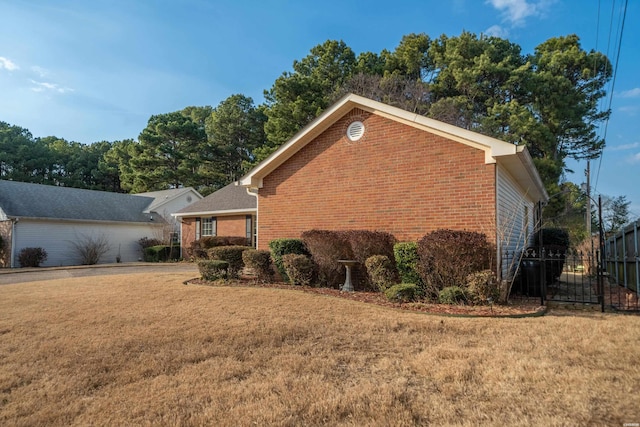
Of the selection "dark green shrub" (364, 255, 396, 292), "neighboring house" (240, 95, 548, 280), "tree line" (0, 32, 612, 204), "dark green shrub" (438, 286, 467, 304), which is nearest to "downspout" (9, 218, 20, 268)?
"neighboring house" (240, 95, 548, 280)

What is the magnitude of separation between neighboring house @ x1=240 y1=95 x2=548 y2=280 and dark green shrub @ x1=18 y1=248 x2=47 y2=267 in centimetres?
1568

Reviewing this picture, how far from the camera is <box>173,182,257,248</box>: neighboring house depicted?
19984 millimetres

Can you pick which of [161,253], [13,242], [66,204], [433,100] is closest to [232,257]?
[161,253]

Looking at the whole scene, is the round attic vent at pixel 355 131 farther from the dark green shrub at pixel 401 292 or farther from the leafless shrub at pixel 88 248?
the leafless shrub at pixel 88 248

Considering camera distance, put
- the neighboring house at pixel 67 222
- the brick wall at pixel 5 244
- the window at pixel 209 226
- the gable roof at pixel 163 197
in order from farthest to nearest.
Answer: the gable roof at pixel 163 197
the window at pixel 209 226
the neighboring house at pixel 67 222
the brick wall at pixel 5 244

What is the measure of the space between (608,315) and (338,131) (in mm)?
7735

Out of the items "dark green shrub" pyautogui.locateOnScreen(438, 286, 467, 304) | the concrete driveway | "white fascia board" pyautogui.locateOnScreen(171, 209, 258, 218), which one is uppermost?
"white fascia board" pyautogui.locateOnScreen(171, 209, 258, 218)

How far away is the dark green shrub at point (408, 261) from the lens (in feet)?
29.2

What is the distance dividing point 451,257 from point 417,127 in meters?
3.59

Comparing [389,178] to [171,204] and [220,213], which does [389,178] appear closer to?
[220,213]

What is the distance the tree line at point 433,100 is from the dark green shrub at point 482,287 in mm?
19440

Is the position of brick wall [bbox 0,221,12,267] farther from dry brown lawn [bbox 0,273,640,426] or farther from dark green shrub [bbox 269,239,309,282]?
dark green shrub [bbox 269,239,309,282]

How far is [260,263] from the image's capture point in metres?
11.2

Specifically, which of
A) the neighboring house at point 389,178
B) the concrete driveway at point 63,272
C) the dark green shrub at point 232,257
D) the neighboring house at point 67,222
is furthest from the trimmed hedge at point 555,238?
the neighboring house at point 67,222
